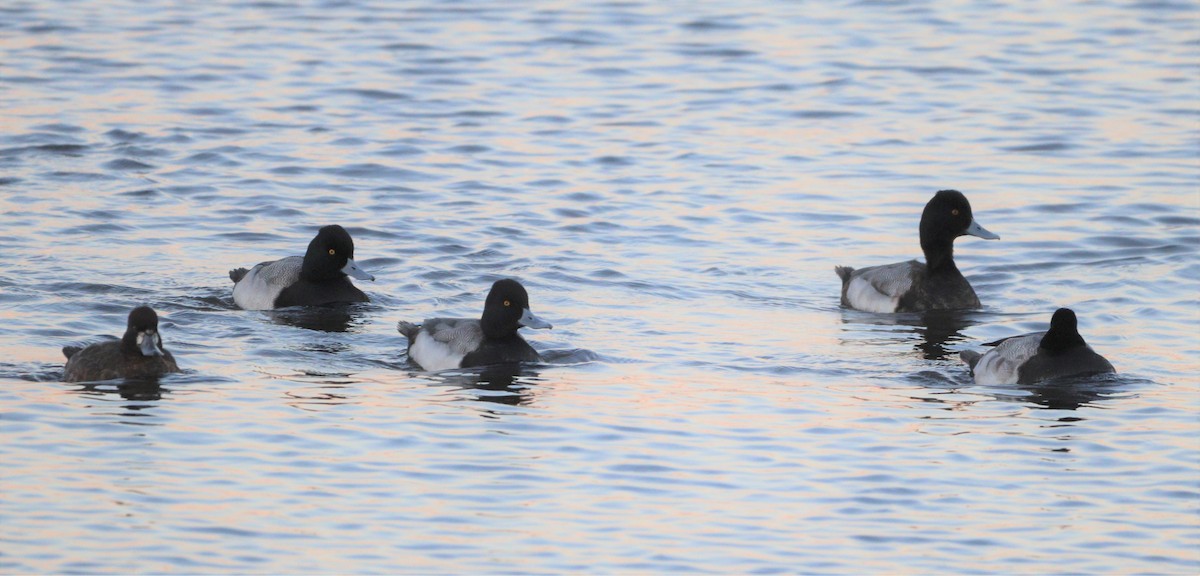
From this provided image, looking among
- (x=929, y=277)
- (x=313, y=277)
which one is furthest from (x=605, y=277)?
(x=929, y=277)

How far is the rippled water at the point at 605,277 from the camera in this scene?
37.3 feet

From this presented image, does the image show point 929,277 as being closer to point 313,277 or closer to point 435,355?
point 435,355

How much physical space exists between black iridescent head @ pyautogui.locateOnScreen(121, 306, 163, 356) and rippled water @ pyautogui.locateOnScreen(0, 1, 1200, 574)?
324 mm

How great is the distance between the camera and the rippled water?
11.4 m

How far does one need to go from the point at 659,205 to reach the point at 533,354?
718cm

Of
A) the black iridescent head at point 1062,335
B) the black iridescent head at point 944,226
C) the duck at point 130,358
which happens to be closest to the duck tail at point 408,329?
the duck at point 130,358

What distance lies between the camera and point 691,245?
20797 millimetres

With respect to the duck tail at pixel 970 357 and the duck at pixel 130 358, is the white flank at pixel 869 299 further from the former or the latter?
the duck at pixel 130 358

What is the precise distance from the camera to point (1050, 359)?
14984 millimetres

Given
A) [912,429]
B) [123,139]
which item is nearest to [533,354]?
[912,429]

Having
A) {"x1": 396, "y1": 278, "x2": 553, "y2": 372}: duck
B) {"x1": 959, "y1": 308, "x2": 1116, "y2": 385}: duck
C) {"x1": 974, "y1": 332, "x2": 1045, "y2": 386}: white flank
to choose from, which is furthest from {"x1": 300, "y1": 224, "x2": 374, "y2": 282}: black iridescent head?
{"x1": 959, "y1": 308, "x2": 1116, "y2": 385}: duck

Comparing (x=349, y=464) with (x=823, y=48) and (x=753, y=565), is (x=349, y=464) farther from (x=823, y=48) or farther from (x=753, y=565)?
(x=823, y=48)

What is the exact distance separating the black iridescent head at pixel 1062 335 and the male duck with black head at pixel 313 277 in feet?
21.4

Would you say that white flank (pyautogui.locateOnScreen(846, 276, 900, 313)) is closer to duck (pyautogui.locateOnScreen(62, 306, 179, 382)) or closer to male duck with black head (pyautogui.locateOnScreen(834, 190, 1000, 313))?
male duck with black head (pyautogui.locateOnScreen(834, 190, 1000, 313))
